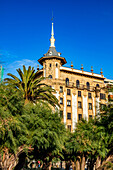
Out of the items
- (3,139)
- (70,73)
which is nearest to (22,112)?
(3,139)

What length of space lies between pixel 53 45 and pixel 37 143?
46873 mm

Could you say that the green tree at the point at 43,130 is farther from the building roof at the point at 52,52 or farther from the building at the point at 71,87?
the building roof at the point at 52,52

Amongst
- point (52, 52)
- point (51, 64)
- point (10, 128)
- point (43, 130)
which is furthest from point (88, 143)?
point (52, 52)

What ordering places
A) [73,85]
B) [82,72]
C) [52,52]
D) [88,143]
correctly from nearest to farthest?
[88,143] < [73,85] < [52,52] < [82,72]

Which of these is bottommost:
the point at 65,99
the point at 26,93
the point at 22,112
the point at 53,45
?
the point at 22,112

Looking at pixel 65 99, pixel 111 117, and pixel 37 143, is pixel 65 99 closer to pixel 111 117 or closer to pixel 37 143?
pixel 111 117

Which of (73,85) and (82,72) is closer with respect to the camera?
(73,85)

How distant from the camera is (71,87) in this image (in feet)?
201

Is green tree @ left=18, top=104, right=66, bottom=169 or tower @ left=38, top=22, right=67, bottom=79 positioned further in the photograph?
tower @ left=38, top=22, right=67, bottom=79

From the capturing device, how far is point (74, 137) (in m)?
28.7

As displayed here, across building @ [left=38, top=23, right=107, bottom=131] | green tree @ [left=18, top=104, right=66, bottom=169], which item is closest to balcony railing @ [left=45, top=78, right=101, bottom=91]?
building @ [left=38, top=23, right=107, bottom=131]

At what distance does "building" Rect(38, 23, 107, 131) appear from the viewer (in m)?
58.5

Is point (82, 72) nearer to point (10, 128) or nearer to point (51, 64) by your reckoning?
point (51, 64)

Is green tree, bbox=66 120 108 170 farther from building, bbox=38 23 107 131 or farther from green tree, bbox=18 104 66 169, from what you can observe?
building, bbox=38 23 107 131
